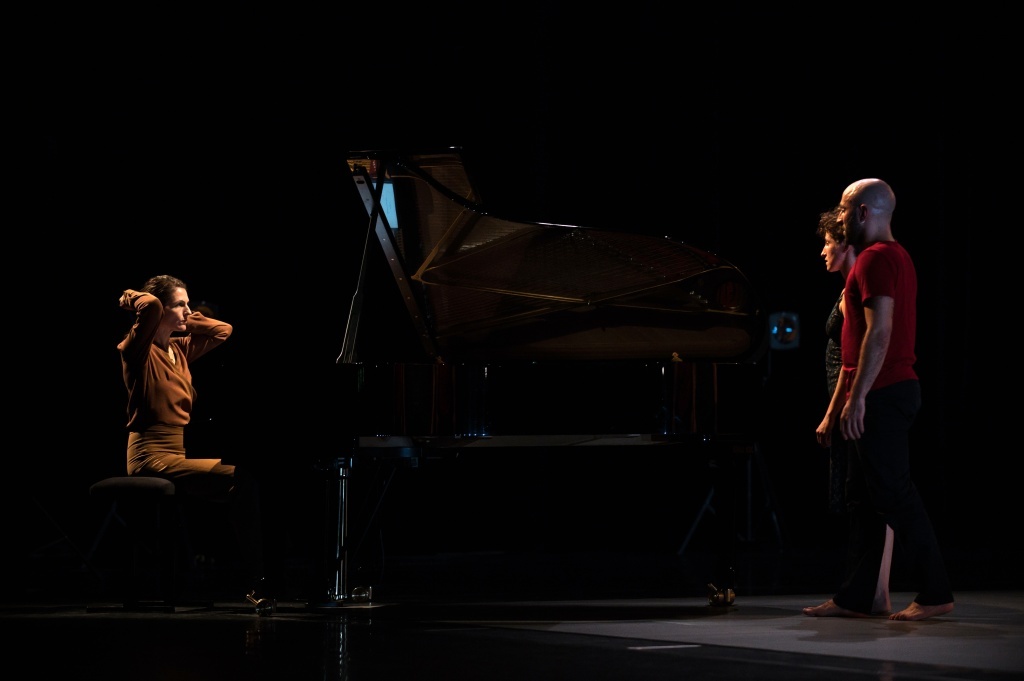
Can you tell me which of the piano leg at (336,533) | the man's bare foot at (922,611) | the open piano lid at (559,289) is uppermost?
the open piano lid at (559,289)

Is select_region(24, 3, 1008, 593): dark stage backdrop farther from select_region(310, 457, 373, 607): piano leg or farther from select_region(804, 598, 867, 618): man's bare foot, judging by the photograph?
select_region(804, 598, 867, 618): man's bare foot

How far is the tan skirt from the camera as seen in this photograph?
15.2 feet

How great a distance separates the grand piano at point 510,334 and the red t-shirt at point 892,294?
642 millimetres

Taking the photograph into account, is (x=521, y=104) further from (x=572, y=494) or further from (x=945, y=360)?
(x=945, y=360)

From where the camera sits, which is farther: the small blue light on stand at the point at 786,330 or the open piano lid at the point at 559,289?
the small blue light on stand at the point at 786,330

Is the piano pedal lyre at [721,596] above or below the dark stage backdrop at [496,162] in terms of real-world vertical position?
below

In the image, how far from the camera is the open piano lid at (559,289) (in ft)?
15.4

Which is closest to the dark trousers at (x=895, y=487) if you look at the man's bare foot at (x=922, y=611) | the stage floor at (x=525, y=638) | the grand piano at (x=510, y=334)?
the man's bare foot at (x=922, y=611)

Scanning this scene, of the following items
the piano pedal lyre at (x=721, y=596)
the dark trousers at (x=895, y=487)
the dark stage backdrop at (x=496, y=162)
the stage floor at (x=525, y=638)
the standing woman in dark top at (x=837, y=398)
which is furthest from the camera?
the dark stage backdrop at (x=496, y=162)

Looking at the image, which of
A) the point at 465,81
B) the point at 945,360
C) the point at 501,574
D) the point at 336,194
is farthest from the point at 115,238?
the point at 945,360

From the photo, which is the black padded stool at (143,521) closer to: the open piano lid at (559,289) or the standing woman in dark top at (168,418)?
the standing woman in dark top at (168,418)

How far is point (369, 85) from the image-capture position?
692 centimetres

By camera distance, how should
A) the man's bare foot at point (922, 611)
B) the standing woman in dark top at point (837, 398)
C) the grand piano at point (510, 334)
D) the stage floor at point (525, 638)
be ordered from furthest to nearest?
the grand piano at point (510, 334)
the standing woman in dark top at point (837, 398)
the man's bare foot at point (922, 611)
the stage floor at point (525, 638)

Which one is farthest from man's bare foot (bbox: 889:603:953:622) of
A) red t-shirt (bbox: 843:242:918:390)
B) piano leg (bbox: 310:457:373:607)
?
piano leg (bbox: 310:457:373:607)
